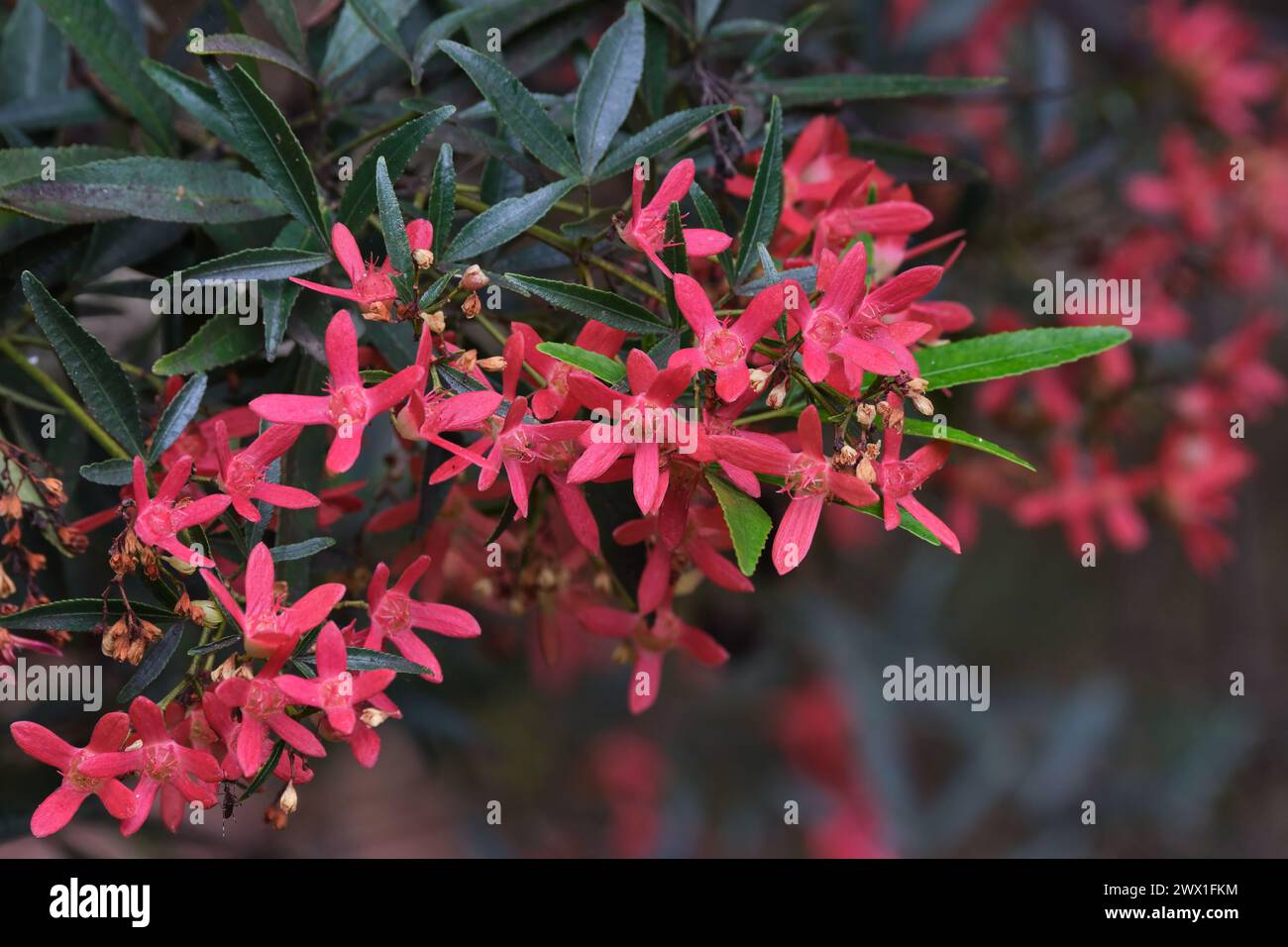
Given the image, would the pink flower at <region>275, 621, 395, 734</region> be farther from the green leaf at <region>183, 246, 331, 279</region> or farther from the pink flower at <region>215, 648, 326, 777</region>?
the green leaf at <region>183, 246, 331, 279</region>

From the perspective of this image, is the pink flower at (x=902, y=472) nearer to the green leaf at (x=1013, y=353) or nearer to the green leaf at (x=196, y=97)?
the green leaf at (x=1013, y=353)

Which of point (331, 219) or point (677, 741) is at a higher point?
point (331, 219)

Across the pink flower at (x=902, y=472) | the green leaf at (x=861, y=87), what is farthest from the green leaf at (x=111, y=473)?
the green leaf at (x=861, y=87)

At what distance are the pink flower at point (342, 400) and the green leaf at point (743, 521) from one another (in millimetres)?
181

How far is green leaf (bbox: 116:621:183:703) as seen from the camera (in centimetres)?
66

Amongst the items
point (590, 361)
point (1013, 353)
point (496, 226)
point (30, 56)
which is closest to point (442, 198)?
point (496, 226)

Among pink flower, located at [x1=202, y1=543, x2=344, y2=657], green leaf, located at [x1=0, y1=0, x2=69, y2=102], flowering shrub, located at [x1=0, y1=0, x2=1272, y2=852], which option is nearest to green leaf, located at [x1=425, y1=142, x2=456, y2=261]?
flowering shrub, located at [x1=0, y1=0, x2=1272, y2=852]

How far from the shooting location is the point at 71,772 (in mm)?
631

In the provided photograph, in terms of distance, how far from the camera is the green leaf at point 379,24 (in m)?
0.75

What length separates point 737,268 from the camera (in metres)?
0.71

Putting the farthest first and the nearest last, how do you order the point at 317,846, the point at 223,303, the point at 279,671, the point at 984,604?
the point at 984,604, the point at 317,846, the point at 223,303, the point at 279,671

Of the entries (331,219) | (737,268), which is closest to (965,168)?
(737,268)

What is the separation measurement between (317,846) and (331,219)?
1326 mm

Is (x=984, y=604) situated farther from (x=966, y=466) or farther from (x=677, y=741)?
(x=966, y=466)
